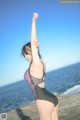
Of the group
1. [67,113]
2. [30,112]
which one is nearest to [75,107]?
[67,113]

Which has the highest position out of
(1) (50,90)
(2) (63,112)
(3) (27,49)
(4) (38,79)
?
(3) (27,49)

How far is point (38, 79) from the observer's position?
2.45 m

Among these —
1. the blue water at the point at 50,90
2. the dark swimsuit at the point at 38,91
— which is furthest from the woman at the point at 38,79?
the blue water at the point at 50,90

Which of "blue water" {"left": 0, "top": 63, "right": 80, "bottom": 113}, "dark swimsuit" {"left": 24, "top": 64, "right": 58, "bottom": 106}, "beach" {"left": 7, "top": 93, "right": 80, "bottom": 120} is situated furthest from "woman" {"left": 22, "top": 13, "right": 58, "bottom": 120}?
"blue water" {"left": 0, "top": 63, "right": 80, "bottom": 113}

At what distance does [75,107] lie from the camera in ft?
22.1

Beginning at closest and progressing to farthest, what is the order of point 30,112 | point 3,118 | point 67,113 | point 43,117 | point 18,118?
point 43,117, point 3,118, point 67,113, point 18,118, point 30,112

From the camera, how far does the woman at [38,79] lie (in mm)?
2396

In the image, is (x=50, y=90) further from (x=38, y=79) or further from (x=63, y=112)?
(x=38, y=79)

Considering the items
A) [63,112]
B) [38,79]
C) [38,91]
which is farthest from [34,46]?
[63,112]

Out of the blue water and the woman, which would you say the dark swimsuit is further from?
the blue water

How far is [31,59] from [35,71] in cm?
11

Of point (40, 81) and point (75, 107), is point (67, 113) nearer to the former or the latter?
point (75, 107)

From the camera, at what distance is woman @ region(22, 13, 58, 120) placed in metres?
2.40

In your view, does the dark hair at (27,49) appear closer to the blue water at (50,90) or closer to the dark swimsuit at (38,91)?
the dark swimsuit at (38,91)
